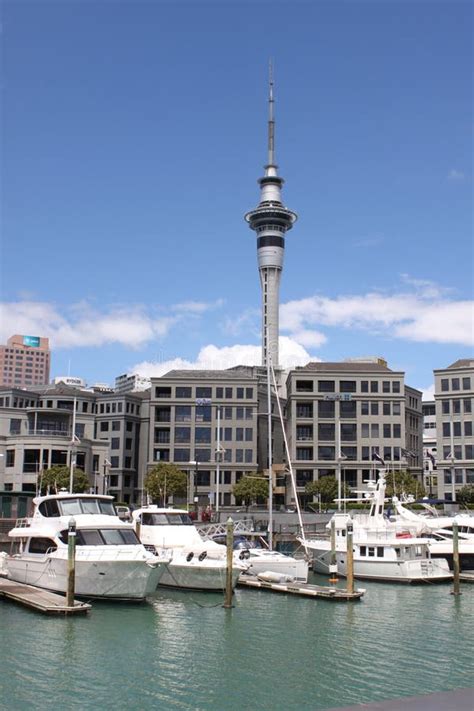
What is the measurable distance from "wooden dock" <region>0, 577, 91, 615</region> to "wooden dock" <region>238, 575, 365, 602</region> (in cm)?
1126

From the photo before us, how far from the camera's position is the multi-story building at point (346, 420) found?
111 meters

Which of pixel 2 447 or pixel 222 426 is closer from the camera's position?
pixel 2 447

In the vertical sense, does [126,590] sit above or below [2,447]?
below

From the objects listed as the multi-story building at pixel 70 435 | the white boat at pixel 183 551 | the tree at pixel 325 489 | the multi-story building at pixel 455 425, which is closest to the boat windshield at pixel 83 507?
the white boat at pixel 183 551

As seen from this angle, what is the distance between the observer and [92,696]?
2191 cm

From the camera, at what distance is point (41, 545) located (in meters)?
39.1

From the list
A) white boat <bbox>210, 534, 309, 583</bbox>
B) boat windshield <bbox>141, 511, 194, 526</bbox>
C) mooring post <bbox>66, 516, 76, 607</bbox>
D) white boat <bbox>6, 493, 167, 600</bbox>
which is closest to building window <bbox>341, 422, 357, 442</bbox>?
white boat <bbox>210, 534, 309, 583</bbox>

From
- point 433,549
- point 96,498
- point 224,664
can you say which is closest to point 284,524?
point 433,549

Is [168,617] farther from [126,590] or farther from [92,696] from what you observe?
[92,696]

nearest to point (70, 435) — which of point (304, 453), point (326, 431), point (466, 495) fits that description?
point (304, 453)

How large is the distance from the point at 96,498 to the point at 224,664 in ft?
55.2

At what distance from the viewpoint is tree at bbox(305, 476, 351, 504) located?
324ft

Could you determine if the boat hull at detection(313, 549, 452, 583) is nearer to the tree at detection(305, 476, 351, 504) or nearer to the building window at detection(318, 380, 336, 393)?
the tree at detection(305, 476, 351, 504)

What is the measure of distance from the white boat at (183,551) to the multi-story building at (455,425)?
63.3 m
